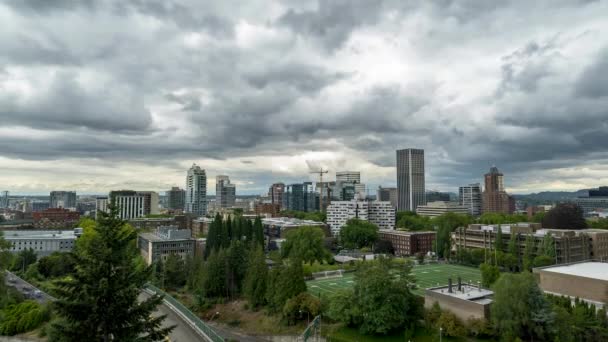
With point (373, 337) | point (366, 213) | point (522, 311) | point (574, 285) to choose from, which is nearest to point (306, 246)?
point (373, 337)

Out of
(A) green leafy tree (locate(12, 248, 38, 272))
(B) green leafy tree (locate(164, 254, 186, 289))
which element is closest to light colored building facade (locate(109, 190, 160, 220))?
(A) green leafy tree (locate(12, 248, 38, 272))

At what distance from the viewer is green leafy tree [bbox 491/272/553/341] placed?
3319 cm

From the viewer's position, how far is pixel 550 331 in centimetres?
3300

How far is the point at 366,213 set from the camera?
128625 millimetres

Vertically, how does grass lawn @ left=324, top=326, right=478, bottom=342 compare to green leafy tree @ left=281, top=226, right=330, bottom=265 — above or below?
below

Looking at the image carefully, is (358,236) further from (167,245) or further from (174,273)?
(174,273)

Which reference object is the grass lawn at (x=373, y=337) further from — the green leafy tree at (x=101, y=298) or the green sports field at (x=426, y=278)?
the green leafy tree at (x=101, y=298)

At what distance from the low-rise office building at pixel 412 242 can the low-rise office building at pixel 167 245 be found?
155ft

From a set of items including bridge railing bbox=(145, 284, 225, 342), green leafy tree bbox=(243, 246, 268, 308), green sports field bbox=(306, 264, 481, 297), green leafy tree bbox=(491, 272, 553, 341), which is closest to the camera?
bridge railing bbox=(145, 284, 225, 342)

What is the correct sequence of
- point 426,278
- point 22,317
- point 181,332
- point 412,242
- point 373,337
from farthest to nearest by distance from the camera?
point 412,242, point 426,278, point 22,317, point 373,337, point 181,332

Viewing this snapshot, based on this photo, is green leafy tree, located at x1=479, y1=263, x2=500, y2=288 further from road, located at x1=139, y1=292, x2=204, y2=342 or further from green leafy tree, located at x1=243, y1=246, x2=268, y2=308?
road, located at x1=139, y1=292, x2=204, y2=342

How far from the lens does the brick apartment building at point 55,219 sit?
468 feet

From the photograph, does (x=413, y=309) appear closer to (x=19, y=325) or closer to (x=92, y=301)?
(x=92, y=301)

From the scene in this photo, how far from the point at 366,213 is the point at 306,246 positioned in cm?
5923
